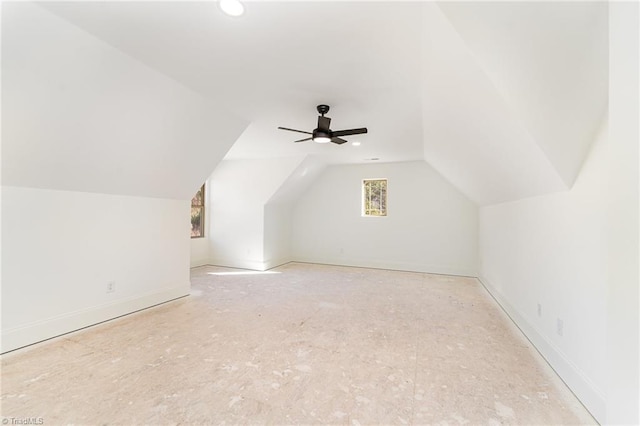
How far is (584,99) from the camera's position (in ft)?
4.71

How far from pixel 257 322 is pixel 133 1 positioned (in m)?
2.88

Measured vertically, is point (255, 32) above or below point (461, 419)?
above

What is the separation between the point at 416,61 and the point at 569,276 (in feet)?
6.40

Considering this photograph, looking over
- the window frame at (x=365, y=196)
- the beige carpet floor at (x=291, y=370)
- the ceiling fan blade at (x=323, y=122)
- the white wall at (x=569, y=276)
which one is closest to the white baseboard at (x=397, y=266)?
the window frame at (x=365, y=196)

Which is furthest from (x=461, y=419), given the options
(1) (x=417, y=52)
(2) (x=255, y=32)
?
(2) (x=255, y=32)

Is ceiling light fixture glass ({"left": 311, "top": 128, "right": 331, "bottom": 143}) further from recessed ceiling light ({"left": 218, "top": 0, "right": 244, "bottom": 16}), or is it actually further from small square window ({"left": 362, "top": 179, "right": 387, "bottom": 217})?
small square window ({"left": 362, "top": 179, "right": 387, "bottom": 217})

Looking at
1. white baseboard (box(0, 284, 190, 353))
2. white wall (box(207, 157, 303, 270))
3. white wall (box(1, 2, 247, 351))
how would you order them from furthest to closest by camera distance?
white wall (box(207, 157, 303, 270)) < white baseboard (box(0, 284, 190, 353)) < white wall (box(1, 2, 247, 351))

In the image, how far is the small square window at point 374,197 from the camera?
6.12 meters

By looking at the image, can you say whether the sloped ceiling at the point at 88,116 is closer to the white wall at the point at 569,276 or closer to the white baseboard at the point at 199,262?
the white baseboard at the point at 199,262

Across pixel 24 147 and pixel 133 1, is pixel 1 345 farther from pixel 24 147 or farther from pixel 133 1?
pixel 133 1

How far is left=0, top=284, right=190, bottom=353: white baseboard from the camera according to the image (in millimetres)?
2306

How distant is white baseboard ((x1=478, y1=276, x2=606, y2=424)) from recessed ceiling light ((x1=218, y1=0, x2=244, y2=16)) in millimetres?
3061

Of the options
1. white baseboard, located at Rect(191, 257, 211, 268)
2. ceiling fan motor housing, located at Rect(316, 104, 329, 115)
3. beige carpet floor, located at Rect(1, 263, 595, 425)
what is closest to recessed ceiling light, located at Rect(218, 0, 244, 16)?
ceiling fan motor housing, located at Rect(316, 104, 329, 115)

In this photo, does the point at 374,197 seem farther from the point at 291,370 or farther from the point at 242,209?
the point at 291,370
